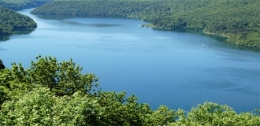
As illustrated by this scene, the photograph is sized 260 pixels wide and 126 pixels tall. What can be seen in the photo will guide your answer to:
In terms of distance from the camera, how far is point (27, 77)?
59.1 feet

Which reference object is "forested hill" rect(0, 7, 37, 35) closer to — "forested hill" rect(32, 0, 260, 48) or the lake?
the lake

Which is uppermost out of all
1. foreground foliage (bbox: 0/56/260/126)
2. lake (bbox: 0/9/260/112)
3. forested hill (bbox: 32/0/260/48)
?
foreground foliage (bbox: 0/56/260/126)

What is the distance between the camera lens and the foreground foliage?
10125mm

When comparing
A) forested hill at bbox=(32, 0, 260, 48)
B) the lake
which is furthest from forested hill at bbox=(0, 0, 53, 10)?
the lake

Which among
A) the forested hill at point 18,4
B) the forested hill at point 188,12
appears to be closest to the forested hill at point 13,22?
the forested hill at point 188,12

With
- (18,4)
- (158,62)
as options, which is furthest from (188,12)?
(18,4)

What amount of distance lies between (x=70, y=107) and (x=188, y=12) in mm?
125953

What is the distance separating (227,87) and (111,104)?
102ft

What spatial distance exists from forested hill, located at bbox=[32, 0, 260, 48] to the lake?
16.8 meters

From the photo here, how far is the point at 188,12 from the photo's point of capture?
132m

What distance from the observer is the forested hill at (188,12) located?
9876 cm

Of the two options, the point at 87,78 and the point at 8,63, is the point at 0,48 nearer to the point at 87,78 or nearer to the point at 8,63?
the point at 8,63

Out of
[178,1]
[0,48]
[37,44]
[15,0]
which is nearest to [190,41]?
[37,44]

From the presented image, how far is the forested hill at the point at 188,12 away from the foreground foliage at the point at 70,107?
68278 mm
